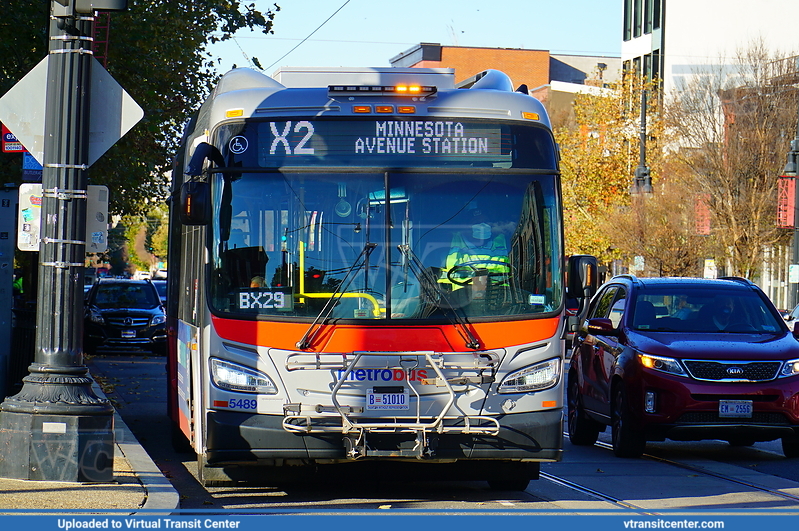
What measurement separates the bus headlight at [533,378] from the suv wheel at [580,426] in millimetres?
5124

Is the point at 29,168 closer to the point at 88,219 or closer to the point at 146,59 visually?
the point at 88,219

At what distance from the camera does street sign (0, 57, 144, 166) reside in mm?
9078

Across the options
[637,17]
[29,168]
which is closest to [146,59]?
[29,168]

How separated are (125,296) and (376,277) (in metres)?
22.1

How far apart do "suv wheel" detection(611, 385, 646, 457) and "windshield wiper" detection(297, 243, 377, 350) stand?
4630 millimetres

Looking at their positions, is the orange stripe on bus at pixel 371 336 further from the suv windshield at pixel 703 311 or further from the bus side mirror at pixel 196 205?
the suv windshield at pixel 703 311

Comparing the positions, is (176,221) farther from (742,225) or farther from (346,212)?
(742,225)

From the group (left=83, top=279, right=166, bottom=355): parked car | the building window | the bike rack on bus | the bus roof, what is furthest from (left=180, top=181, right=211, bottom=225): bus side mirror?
the building window

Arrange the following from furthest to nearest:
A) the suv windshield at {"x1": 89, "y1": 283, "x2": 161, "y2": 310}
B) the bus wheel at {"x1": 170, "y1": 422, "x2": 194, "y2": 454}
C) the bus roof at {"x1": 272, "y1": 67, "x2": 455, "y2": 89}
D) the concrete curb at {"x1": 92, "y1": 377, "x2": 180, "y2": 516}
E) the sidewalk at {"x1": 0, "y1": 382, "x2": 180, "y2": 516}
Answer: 1. the suv windshield at {"x1": 89, "y1": 283, "x2": 161, "y2": 310}
2. the bus wheel at {"x1": 170, "y1": 422, "x2": 194, "y2": 454}
3. the bus roof at {"x1": 272, "y1": 67, "x2": 455, "y2": 89}
4. the concrete curb at {"x1": 92, "y1": 377, "x2": 180, "y2": 516}
5. the sidewalk at {"x1": 0, "y1": 382, "x2": 180, "y2": 516}

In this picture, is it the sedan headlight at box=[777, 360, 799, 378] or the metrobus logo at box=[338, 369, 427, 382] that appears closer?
the metrobus logo at box=[338, 369, 427, 382]

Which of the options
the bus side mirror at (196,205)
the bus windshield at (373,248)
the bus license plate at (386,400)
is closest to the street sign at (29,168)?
the bus side mirror at (196,205)

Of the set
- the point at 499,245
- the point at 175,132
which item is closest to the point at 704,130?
the point at 175,132

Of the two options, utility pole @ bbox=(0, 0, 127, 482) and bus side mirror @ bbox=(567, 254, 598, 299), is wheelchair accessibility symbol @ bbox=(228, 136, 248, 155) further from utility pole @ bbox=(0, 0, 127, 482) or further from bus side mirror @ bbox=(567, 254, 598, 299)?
bus side mirror @ bbox=(567, 254, 598, 299)

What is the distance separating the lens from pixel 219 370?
8.74 m
